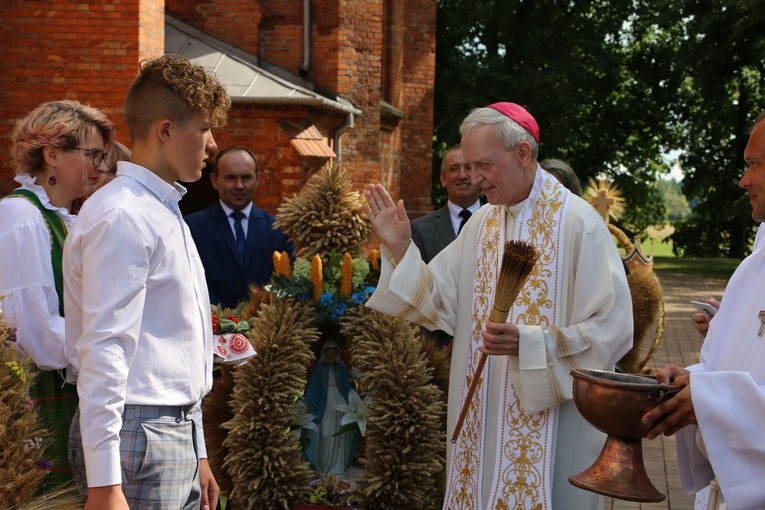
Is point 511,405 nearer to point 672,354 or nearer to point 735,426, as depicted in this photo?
point 735,426

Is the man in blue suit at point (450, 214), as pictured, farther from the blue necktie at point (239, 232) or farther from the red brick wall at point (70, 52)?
the red brick wall at point (70, 52)

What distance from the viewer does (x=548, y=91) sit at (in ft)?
95.8

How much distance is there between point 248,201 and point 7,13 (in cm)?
517

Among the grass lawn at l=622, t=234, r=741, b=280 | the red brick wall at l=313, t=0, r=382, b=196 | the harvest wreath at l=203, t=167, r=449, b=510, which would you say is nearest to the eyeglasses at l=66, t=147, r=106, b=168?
the harvest wreath at l=203, t=167, r=449, b=510

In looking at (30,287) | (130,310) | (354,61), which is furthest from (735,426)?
(354,61)

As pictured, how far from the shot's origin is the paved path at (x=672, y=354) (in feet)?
24.9

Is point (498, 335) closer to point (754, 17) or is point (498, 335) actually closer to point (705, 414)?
point (705, 414)

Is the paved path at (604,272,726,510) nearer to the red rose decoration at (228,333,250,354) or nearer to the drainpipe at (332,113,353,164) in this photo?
the red rose decoration at (228,333,250,354)

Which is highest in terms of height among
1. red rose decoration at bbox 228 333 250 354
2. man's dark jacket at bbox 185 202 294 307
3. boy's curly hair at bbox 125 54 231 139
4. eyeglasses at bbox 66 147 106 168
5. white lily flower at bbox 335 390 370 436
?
boy's curly hair at bbox 125 54 231 139

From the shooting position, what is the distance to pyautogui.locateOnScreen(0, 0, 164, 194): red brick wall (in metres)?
10.9

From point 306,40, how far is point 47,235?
13542 millimetres

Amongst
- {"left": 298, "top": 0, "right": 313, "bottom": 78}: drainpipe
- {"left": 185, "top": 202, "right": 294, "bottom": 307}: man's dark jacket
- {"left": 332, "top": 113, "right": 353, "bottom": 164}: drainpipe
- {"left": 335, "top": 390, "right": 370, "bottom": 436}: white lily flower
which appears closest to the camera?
{"left": 335, "top": 390, "right": 370, "bottom": 436}: white lily flower

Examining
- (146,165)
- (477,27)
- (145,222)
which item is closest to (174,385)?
(145,222)

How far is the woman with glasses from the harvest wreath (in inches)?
66.5
